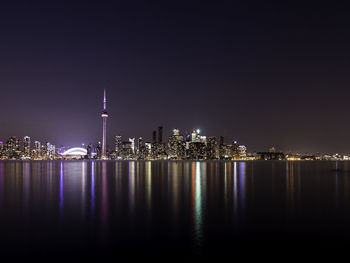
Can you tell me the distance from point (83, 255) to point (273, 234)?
10.0m

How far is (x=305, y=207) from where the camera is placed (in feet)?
81.4

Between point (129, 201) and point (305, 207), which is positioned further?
point (129, 201)

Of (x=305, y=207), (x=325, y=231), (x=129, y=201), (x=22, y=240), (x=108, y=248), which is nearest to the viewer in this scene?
(x=108, y=248)

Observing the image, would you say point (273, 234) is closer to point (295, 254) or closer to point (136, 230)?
point (295, 254)

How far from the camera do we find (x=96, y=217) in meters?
21.2

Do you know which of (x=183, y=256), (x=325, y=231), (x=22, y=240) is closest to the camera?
(x=183, y=256)

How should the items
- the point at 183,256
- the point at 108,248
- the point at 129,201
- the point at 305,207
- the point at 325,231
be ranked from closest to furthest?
the point at 183,256 → the point at 108,248 → the point at 325,231 → the point at 305,207 → the point at 129,201

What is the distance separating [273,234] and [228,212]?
19.8 feet

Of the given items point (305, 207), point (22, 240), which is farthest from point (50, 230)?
point (305, 207)

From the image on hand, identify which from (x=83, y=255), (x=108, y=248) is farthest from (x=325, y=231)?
(x=83, y=255)

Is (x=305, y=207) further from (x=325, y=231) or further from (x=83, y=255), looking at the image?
(x=83, y=255)

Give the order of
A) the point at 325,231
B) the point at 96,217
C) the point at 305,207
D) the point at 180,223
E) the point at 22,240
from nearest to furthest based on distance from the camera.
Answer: the point at 22,240 < the point at 325,231 < the point at 180,223 < the point at 96,217 < the point at 305,207

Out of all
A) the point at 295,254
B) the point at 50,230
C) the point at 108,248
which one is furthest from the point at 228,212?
the point at 50,230

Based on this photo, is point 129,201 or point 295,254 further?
point 129,201
